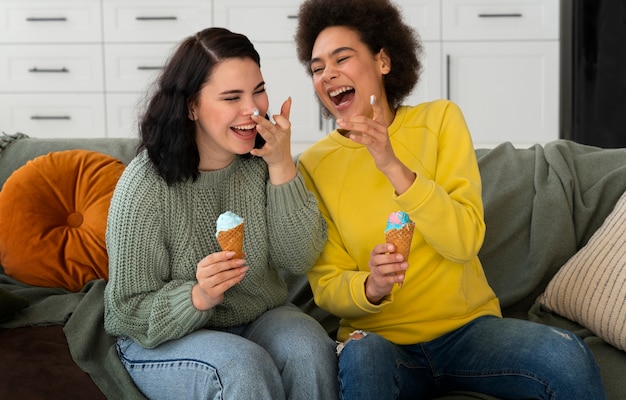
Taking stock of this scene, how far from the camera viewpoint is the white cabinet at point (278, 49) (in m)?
4.41

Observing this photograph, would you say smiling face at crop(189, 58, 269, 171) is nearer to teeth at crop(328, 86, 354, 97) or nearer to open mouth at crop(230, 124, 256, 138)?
open mouth at crop(230, 124, 256, 138)

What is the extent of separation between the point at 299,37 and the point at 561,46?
261 cm

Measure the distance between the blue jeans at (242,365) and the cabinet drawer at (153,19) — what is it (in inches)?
115

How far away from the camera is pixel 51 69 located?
451 centimetres

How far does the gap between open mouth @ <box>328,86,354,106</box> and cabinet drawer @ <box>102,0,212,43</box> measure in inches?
104

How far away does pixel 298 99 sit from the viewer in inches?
175

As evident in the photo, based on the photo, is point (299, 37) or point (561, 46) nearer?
point (299, 37)

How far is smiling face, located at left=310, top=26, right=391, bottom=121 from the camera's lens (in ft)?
6.23

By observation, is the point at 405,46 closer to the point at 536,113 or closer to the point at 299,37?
the point at 299,37

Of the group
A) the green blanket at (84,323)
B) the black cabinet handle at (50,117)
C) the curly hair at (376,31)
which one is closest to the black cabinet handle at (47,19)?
the black cabinet handle at (50,117)

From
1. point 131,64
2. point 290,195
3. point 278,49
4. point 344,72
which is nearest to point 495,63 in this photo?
point 278,49

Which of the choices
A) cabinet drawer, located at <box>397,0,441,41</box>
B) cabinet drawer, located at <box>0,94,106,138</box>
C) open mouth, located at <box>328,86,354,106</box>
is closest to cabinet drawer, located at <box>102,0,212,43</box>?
cabinet drawer, located at <box>0,94,106,138</box>

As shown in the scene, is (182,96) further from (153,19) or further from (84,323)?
(153,19)

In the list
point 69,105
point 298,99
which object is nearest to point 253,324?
point 298,99
